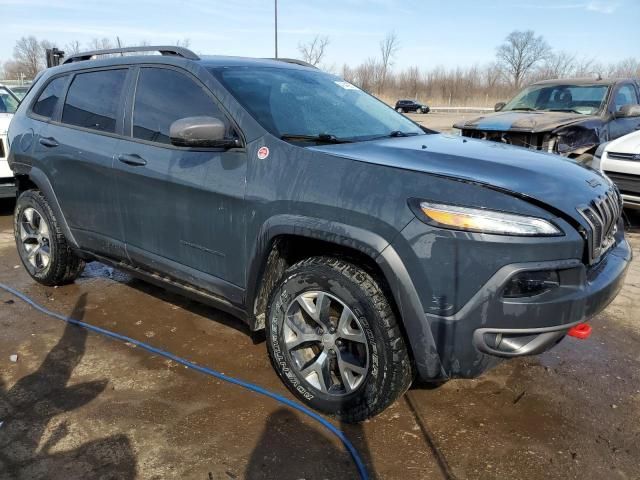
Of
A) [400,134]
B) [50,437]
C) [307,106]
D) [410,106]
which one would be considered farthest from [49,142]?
[410,106]

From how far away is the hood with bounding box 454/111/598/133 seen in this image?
6613 millimetres

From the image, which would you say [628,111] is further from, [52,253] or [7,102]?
[7,102]

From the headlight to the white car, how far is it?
4764mm

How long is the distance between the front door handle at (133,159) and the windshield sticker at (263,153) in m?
0.93

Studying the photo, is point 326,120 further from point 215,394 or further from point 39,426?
point 39,426

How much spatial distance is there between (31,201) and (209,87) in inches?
93.1

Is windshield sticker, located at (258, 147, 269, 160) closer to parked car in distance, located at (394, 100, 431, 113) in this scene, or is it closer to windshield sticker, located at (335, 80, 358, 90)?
windshield sticker, located at (335, 80, 358, 90)

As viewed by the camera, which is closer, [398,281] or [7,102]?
[398,281]

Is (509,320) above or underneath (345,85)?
underneath

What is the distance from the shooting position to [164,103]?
3.36 m

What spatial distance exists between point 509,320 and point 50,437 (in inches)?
87.8

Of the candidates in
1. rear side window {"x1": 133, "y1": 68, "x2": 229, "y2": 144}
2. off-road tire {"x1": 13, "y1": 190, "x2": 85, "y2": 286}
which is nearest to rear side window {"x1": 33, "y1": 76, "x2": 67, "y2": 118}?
off-road tire {"x1": 13, "y1": 190, "x2": 85, "y2": 286}

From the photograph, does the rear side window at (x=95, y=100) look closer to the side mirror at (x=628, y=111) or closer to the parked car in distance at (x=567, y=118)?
the parked car in distance at (x=567, y=118)

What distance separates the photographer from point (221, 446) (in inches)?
102
